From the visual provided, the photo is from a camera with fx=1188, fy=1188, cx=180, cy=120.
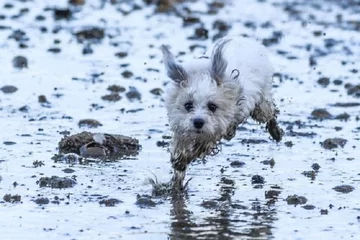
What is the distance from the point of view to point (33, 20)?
23.6 meters

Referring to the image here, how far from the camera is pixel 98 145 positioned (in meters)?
11.1

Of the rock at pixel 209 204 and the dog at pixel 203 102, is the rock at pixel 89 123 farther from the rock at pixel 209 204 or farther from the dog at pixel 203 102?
the rock at pixel 209 204

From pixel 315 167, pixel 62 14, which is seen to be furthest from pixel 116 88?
pixel 62 14

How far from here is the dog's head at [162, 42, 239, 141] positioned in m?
9.06

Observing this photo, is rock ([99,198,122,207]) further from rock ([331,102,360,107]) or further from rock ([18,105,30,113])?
rock ([331,102,360,107])

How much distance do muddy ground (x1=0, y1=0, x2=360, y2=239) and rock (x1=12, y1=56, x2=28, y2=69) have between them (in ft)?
0.09

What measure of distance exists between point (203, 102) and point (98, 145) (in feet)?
7.29

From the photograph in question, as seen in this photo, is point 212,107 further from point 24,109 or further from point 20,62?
point 20,62

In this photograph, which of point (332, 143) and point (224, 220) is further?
point (332, 143)

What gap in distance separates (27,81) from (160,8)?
1144 cm

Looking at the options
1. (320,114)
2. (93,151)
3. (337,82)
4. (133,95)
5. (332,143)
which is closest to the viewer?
(93,151)

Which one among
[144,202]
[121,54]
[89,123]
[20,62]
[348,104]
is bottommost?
[144,202]

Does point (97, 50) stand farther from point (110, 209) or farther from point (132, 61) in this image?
point (110, 209)

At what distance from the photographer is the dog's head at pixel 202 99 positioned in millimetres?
9062
